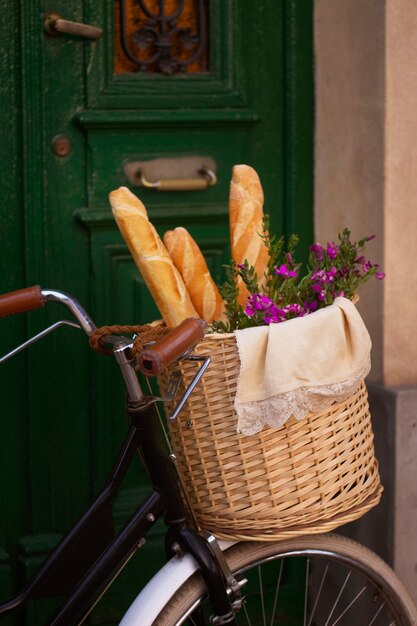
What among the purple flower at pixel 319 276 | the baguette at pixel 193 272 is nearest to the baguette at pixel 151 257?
the baguette at pixel 193 272

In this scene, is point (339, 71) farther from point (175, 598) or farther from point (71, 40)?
point (175, 598)

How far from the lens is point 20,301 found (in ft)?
7.03

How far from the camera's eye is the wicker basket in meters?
2.16

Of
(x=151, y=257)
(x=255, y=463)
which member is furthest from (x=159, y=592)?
(x=151, y=257)

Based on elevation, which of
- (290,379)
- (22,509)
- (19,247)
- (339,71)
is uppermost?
(339,71)

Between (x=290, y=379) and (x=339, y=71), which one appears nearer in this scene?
(x=290, y=379)

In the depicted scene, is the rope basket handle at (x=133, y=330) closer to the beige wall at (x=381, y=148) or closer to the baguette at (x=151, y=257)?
the baguette at (x=151, y=257)

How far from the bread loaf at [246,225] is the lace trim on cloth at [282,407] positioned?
0.27 metres

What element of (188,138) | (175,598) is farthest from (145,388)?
(175,598)

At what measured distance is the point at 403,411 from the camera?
2920 millimetres

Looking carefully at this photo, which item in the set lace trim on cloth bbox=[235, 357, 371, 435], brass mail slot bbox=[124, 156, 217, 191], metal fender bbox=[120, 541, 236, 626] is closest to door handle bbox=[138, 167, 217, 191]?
brass mail slot bbox=[124, 156, 217, 191]

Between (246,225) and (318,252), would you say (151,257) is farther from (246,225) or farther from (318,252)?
(318,252)

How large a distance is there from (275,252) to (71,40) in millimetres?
991

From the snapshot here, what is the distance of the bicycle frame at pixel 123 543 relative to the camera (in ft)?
7.23
